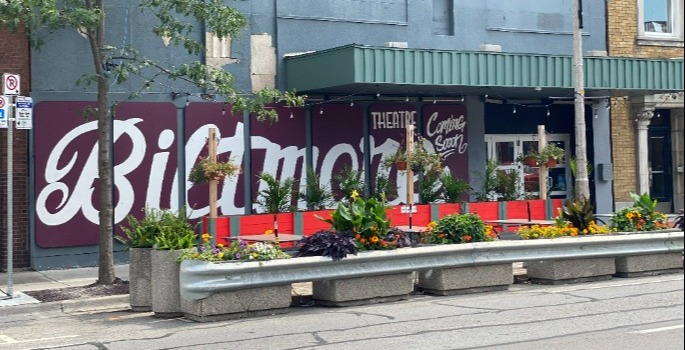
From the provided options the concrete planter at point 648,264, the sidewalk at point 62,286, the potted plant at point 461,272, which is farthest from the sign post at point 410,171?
the concrete planter at point 648,264

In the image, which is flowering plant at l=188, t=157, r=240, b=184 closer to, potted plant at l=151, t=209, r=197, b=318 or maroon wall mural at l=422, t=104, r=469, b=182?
potted plant at l=151, t=209, r=197, b=318

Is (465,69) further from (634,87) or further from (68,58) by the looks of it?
(68,58)

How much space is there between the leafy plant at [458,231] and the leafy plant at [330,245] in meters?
1.56

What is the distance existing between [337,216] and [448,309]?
1.94 m

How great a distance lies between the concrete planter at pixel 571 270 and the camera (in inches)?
551

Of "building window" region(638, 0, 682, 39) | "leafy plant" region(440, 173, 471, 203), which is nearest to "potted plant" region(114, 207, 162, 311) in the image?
"leafy plant" region(440, 173, 471, 203)

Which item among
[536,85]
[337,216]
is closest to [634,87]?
[536,85]

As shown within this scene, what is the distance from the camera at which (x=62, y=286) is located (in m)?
14.8

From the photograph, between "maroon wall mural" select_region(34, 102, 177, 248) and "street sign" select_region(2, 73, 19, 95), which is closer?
"street sign" select_region(2, 73, 19, 95)

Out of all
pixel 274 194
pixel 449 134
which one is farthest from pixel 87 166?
pixel 449 134

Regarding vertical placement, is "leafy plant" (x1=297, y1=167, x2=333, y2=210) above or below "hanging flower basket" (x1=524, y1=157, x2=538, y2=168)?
below

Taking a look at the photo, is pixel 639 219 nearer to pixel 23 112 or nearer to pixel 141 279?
pixel 141 279

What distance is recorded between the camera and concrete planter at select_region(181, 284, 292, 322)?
11.3 meters

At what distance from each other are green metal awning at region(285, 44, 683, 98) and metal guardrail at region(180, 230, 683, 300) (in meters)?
5.51
